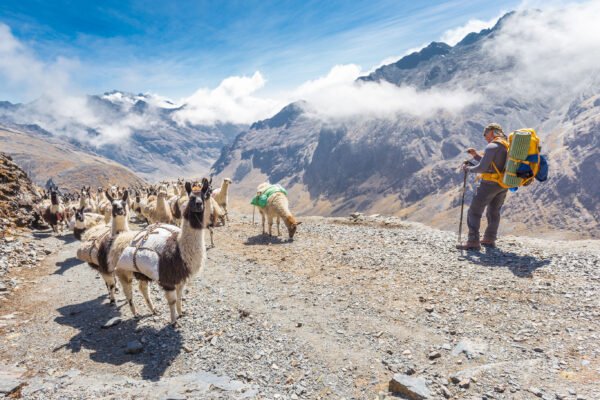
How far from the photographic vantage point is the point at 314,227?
810 inches

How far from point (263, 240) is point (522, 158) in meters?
11.7

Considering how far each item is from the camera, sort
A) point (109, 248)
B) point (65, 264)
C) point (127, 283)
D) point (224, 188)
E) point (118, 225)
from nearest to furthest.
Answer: point (127, 283), point (109, 248), point (118, 225), point (65, 264), point (224, 188)

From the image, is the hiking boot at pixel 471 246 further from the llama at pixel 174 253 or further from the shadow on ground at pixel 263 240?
the llama at pixel 174 253

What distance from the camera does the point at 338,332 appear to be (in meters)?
8.14

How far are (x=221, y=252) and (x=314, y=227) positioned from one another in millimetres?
6401

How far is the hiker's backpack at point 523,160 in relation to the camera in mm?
11023

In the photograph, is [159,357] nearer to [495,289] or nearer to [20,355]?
[20,355]

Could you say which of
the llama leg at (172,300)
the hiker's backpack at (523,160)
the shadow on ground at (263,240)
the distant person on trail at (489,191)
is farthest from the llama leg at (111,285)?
the hiker's backpack at (523,160)

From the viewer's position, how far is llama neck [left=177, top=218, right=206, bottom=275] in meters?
8.68

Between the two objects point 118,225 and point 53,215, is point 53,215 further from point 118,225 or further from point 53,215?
point 118,225

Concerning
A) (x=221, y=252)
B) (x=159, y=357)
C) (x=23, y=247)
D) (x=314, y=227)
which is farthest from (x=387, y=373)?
(x=23, y=247)

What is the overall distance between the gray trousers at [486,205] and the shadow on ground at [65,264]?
15.6m

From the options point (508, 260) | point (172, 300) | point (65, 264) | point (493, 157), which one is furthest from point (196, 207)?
point (65, 264)

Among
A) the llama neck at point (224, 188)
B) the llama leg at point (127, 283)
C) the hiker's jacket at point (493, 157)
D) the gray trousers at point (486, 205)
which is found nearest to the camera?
the llama leg at point (127, 283)
